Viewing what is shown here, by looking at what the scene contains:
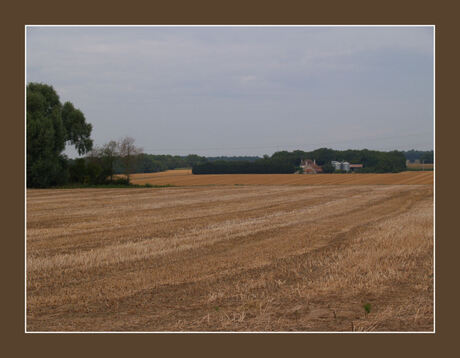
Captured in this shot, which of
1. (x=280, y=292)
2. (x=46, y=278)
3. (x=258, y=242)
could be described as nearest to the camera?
(x=280, y=292)

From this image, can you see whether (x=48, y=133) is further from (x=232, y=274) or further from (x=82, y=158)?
(x=232, y=274)

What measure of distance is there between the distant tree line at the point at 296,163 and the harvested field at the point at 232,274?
401cm

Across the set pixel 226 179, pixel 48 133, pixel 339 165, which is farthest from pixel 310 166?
pixel 48 133

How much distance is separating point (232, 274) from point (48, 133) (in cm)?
2860

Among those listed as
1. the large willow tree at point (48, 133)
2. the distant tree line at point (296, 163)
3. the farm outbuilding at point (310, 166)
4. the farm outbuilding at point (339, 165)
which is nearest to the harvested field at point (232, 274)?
the distant tree line at point (296, 163)

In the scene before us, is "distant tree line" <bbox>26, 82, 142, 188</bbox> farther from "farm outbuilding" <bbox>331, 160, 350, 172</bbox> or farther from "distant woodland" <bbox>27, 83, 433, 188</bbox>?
"farm outbuilding" <bbox>331, 160, 350, 172</bbox>

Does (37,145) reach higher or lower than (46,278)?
higher

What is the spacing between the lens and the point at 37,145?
34.7 m

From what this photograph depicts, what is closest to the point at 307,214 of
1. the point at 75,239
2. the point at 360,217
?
the point at 360,217

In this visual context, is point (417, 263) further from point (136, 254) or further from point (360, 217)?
point (360, 217)

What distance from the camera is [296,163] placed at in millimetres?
37938

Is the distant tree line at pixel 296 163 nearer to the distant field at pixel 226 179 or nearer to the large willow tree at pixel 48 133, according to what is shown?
the distant field at pixel 226 179

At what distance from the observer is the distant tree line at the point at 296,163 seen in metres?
21.1

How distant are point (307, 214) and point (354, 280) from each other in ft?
36.2
